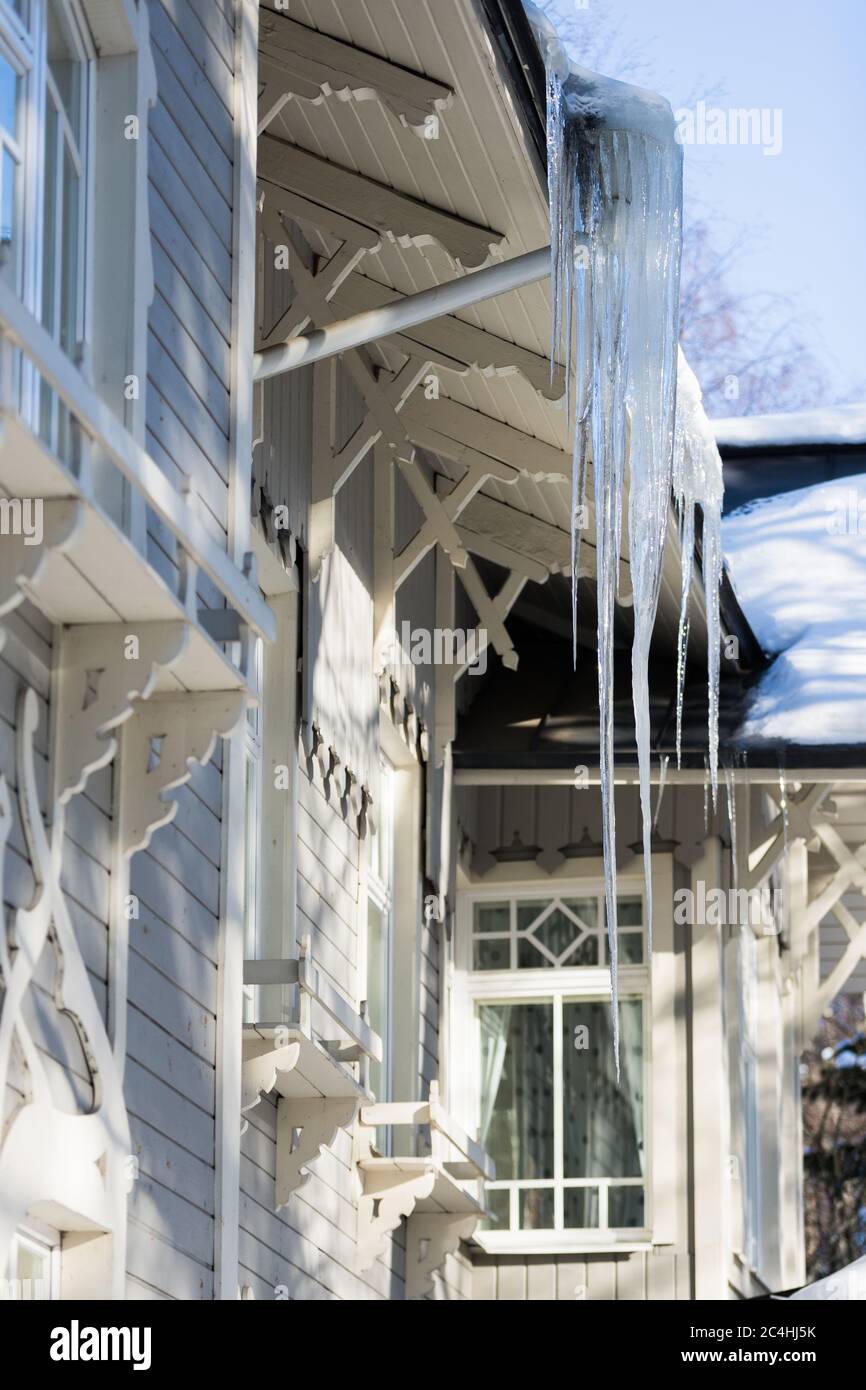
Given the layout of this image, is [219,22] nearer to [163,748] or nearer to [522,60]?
[522,60]

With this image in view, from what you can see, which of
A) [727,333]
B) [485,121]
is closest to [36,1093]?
[485,121]

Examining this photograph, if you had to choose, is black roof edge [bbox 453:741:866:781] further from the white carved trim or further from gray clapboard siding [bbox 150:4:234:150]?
the white carved trim

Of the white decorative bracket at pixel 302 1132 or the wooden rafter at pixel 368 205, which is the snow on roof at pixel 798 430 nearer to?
the wooden rafter at pixel 368 205

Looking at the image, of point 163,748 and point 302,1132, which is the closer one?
point 163,748

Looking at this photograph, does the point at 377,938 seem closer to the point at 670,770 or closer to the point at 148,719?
the point at 670,770

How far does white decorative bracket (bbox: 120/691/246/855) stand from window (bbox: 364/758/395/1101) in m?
4.64

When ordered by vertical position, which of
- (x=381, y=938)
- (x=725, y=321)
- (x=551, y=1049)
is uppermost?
(x=725, y=321)

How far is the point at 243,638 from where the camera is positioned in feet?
16.2

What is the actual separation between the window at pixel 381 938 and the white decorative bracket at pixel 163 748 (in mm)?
4638

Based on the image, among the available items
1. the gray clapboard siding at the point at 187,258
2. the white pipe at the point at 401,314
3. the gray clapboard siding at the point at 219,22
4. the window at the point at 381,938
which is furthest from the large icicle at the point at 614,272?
the window at the point at 381,938

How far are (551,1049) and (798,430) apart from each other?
441 centimetres

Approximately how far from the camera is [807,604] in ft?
38.7

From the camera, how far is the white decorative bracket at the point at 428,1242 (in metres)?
9.79

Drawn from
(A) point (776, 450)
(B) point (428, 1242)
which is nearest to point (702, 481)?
(B) point (428, 1242)
